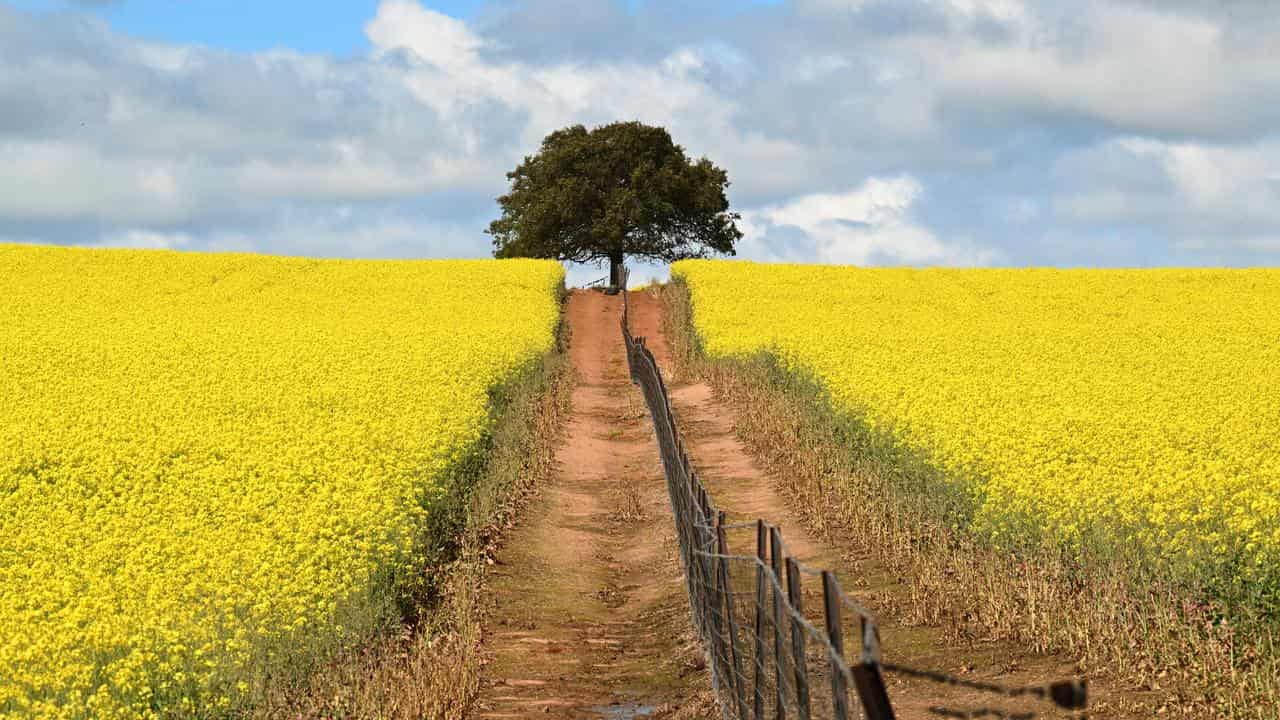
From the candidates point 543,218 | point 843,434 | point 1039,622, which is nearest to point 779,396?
point 843,434

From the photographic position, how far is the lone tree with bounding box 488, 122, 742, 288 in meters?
71.7

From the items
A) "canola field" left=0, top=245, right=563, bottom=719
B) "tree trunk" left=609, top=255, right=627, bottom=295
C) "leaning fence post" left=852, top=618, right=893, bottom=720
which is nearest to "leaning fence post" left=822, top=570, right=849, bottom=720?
"leaning fence post" left=852, top=618, right=893, bottom=720

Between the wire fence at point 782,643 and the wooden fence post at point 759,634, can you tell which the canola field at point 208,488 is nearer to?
the wire fence at point 782,643

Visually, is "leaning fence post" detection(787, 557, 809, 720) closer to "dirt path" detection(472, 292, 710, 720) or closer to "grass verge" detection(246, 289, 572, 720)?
"grass verge" detection(246, 289, 572, 720)

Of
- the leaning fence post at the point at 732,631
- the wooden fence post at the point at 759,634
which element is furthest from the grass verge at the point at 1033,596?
the wooden fence post at the point at 759,634

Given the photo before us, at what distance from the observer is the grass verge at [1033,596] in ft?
37.7

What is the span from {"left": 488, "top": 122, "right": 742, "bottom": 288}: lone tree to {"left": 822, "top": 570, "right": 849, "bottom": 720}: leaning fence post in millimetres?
64650

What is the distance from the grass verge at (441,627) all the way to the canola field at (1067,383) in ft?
18.1

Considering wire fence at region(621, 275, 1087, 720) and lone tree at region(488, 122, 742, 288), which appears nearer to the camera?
wire fence at region(621, 275, 1087, 720)

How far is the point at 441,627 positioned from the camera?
14.5 m

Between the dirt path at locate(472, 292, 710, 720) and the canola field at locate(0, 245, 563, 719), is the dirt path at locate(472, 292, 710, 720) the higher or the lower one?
the lower one

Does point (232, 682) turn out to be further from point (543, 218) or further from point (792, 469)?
point (543, 218)

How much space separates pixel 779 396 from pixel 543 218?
4391 cm

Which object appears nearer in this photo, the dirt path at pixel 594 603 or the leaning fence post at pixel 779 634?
the leaning fence post at pixel 779 634
